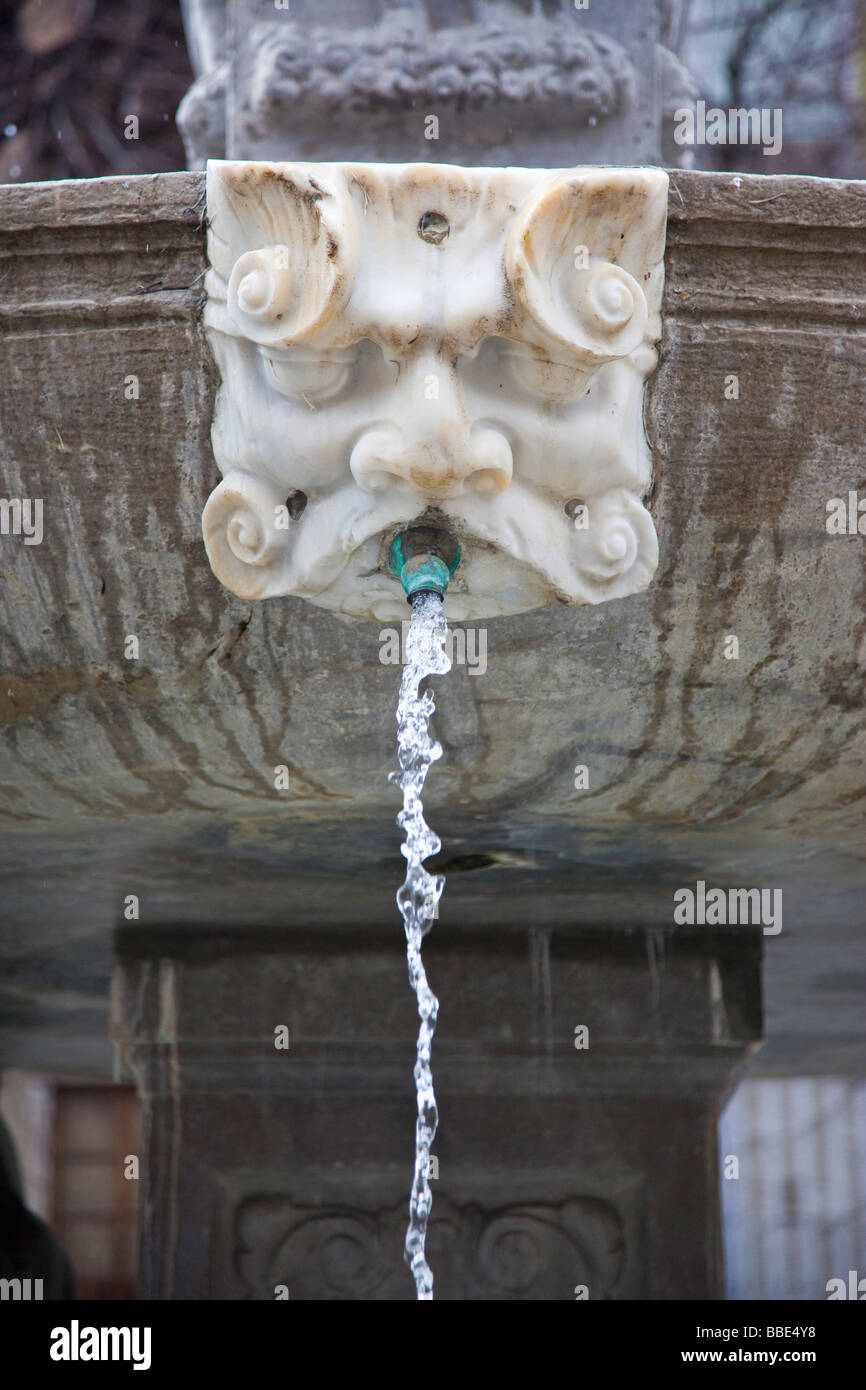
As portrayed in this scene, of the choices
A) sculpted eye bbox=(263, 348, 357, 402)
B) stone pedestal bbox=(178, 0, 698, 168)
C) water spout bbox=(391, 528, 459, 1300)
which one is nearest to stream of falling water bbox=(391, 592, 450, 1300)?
water spout bbox=(391, 528, 459, 1300)

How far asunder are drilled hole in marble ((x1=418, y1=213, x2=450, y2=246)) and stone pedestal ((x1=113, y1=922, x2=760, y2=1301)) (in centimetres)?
97

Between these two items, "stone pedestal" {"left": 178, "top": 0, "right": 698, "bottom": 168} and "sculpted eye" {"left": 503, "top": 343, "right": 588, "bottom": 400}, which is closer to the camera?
"sculpted eye" {"left": 503, "top": 343, "right": 588, "bottom": 400}

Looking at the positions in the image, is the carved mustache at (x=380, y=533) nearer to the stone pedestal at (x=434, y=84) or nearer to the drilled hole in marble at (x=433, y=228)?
the drilled hole in marble at (x=433, y=228)

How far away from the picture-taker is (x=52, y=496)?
1234 millimetres

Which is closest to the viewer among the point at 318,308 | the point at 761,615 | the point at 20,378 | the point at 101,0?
the point at 318,308

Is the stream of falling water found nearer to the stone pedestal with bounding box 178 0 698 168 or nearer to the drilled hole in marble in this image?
the drilled hole in marble

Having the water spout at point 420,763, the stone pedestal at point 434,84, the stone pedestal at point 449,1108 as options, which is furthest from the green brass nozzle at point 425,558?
the stone pedestal at point 434,84

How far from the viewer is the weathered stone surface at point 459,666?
3.88 ft

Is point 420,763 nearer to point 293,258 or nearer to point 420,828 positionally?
point 420,828

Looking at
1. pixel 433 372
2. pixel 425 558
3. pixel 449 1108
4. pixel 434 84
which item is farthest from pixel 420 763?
pixel 434 84

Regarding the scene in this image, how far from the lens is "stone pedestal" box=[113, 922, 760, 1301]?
1791 millimetres

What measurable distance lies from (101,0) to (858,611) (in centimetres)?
433
